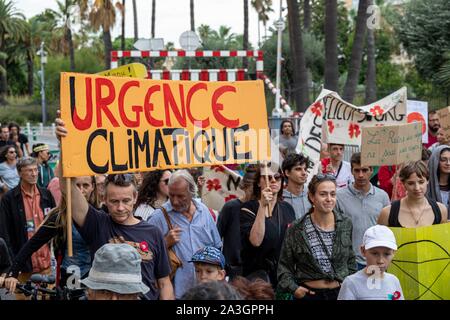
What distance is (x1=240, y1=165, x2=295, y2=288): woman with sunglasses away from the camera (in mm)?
6660

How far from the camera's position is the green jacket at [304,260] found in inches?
232

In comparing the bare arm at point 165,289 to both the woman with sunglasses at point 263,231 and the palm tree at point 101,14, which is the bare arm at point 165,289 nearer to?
the woman with sunglasses at point 263,231

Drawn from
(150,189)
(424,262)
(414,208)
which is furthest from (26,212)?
(424,262)

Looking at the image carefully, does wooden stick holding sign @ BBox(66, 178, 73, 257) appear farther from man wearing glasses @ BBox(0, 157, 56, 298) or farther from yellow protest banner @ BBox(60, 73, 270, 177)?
man wearing glasses @ BBox(0, 157, 56, 298)

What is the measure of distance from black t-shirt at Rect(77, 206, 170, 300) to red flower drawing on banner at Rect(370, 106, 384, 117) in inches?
231

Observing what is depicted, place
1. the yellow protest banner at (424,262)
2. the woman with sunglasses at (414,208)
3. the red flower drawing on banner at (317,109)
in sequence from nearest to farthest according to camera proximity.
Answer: the yellow protest banner at (424,262)
the woman with sunglasses at (414,208)
the red flower drawing on banner at (317,109)

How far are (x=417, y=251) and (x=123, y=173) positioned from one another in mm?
2041

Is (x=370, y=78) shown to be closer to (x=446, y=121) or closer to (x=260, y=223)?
(x=446, y=121)

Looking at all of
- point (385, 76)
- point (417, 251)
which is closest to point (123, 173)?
point (417, 251)

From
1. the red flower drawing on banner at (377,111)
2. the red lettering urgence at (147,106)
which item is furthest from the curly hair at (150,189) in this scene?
the red flower drawing on banner at (377,111)

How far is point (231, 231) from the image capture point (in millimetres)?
6973

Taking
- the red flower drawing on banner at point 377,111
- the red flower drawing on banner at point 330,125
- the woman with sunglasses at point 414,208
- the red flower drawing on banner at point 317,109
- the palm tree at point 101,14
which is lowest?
the woman with sunglasses at point 414,208

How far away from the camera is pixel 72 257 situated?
6.00m

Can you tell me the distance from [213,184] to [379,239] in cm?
362
